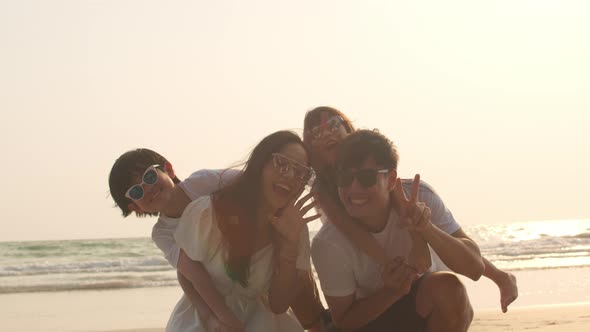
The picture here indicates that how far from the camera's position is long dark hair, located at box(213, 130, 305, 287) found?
489 cm

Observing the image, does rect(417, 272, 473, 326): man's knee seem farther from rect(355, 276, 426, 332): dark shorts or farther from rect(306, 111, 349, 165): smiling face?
rect(306, 111, 349, 165): smiling face

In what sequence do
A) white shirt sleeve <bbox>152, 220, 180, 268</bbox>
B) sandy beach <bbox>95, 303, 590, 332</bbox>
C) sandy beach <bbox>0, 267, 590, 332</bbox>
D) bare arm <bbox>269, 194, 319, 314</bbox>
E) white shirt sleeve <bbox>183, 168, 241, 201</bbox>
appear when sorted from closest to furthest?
bare arm <bbox>269, 194, 319, 314</bbox>, white shirt sleeve <bbox>183, 168, 241, 201</bbox>, white shirt sleeve <bbox>152, 220, 180, 268</bbox>, sandy beach <bbox>95, 303, 590, 332</bbox>, sandy beach <bbox>0, 267, 590, 332</bbox>

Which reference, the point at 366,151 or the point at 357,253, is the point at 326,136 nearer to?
the point at 366,151

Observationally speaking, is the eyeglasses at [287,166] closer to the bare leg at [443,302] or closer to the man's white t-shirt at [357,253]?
the man's white t-shirt at [357,253]

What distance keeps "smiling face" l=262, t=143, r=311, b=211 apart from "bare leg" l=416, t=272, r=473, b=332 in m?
0.94

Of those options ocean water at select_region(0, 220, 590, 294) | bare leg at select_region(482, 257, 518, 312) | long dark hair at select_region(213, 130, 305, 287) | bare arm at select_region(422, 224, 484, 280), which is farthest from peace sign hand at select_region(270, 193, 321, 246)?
ocean water at select_region(0, 220, 590, 294)

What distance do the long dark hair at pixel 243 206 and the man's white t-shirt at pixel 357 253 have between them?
0.45 meters

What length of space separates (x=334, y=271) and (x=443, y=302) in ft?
2.14

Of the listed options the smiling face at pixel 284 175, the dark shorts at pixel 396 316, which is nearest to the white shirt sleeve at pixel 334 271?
the dark shorts at pixel 396 316

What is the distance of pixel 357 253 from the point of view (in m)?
5.09

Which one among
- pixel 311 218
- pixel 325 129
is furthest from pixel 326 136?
pixel 311 218

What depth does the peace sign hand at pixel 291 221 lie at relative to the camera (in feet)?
15.7

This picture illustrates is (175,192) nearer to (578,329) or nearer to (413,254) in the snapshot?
(413,254)

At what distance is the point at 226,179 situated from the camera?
522cm
